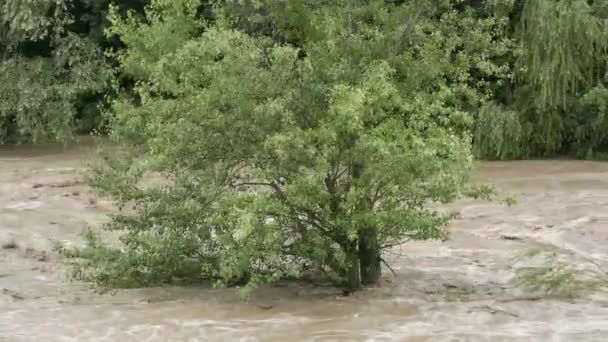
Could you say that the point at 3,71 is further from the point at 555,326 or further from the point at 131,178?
the point at 555,326

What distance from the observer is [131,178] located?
32.9ft

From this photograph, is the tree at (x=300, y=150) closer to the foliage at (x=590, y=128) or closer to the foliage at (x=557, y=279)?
the foliage at (x=557, y=279)

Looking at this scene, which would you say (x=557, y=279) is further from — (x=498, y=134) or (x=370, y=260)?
(x=498, y=134)

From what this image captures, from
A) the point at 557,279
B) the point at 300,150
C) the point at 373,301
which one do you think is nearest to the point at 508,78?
the point at 557,279

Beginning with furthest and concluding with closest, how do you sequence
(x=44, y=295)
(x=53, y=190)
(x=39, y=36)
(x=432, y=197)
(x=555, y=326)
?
(x=39, y=36) → (x=53, y=190) → (x=44, y=295) → (x=432, y=197) → (x=555, y=326)

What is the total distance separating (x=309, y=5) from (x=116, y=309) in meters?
3.29

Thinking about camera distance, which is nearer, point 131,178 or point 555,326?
point 555,326

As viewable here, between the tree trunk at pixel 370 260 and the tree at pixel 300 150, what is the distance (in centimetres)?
1

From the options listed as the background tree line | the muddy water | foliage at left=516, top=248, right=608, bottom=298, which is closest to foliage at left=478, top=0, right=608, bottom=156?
the background tree line

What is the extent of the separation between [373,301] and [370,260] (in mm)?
591

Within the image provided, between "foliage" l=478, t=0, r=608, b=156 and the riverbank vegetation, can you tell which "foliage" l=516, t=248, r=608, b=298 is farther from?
"foliage" l=478, t=0, r=608, b=156

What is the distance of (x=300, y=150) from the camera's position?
28.4 ft

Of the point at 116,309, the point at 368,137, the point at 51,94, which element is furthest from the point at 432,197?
the point at 51,94

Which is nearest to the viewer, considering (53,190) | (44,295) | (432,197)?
(432,197)
